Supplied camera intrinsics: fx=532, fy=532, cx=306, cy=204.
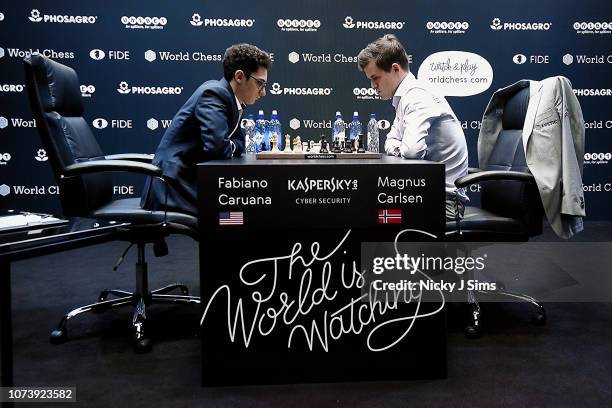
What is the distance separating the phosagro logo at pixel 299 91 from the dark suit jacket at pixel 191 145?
272 centimetres

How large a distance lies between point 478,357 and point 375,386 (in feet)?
1.71

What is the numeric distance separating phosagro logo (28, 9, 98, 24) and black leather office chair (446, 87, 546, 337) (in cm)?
389

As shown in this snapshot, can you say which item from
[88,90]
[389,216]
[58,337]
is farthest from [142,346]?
[88,90]

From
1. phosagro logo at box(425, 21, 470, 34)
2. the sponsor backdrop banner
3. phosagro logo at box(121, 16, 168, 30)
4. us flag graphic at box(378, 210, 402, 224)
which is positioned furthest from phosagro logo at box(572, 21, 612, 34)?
us flag graphic at box(378, 210, 402, 224)

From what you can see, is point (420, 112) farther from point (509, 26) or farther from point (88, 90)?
point (88, 90)

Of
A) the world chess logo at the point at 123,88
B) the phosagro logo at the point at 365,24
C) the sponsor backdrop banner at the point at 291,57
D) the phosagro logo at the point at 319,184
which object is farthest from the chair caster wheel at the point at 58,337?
the phosagro logo at the point at 365,24

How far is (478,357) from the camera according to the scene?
2049 mm

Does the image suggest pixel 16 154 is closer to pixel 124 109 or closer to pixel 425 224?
pixel 124 109

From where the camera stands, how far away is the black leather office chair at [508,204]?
2.27 m

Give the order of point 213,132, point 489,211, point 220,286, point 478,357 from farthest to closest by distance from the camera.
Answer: point 489,211 < point 213,132 < point 478,357 < point 220,286

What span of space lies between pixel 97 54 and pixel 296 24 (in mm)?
1854

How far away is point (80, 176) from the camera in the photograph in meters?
2.26

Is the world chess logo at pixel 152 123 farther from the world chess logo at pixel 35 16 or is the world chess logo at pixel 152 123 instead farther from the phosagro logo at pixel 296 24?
the phosagro logo at pixel 296 24

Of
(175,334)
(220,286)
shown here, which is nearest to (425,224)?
(220,286)
